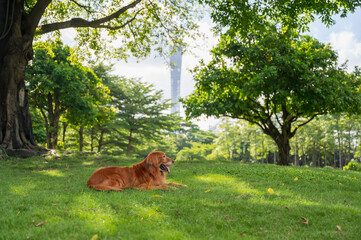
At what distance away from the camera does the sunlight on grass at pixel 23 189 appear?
554cm

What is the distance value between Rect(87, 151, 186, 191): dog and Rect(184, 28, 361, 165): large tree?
8.53 metres

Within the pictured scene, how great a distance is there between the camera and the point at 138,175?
631 cm

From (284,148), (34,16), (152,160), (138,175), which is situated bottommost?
(138,175)

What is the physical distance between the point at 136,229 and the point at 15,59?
11106mm

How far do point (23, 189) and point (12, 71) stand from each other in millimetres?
7741

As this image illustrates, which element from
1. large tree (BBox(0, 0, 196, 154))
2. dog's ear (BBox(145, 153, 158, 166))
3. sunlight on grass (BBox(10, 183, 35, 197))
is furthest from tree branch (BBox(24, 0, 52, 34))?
dog's ear (BBox(145, 153, 158, 166))

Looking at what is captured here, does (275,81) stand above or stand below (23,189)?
above

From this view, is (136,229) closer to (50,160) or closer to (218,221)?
(218,221)

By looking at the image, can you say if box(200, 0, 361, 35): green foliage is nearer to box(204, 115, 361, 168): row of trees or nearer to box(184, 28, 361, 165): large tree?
box(184, 28, 361, 165): large tree

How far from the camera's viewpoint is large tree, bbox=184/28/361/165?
13828 millimetres

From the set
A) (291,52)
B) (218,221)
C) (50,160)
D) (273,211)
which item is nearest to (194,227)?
(218,221)

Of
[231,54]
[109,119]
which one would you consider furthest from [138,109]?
[231,54]

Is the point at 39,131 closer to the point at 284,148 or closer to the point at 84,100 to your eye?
the point at 84,100

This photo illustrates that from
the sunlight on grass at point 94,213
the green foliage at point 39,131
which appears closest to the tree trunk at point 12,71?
the sunlight on grass at point 94,213
